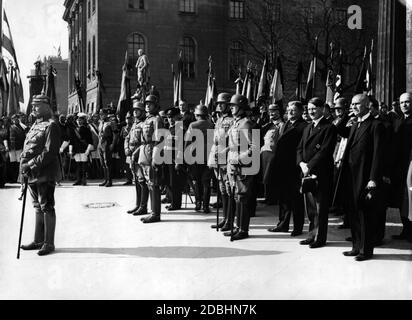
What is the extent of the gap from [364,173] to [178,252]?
108 inches

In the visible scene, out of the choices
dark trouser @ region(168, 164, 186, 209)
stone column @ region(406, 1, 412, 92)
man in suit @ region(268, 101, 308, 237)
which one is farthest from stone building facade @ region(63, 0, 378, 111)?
man in suit @ region(268, 101, 308, 237)

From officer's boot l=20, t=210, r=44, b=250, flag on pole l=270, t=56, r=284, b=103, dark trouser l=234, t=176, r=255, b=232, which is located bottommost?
officer's boot l=20, t=210, r=44, b=250

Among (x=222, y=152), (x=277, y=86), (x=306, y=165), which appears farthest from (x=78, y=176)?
(x=306, y=165)

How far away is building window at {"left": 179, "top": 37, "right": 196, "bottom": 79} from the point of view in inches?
1566

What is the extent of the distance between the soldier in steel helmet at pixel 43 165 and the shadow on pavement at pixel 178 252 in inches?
20.1

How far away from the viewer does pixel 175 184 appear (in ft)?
36.7

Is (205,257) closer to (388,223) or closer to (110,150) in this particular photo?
(388,223)

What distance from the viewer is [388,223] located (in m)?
9.55

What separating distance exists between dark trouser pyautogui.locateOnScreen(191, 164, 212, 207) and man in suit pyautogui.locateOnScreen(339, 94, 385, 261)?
13.6 feet

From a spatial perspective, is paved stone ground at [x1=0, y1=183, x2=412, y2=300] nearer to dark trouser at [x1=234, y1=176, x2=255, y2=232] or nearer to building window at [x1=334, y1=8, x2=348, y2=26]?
dark trouser at [x1=234, y1=176, x2=255, y2=232]

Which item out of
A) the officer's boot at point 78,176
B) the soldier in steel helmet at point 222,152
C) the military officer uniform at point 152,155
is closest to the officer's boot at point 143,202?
the military officer uniform at point 152,155

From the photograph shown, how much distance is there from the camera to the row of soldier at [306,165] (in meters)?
6.70

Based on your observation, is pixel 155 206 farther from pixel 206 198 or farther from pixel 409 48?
pixel 409 48

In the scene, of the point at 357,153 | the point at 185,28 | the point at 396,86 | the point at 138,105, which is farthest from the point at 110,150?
the point at 185,28
